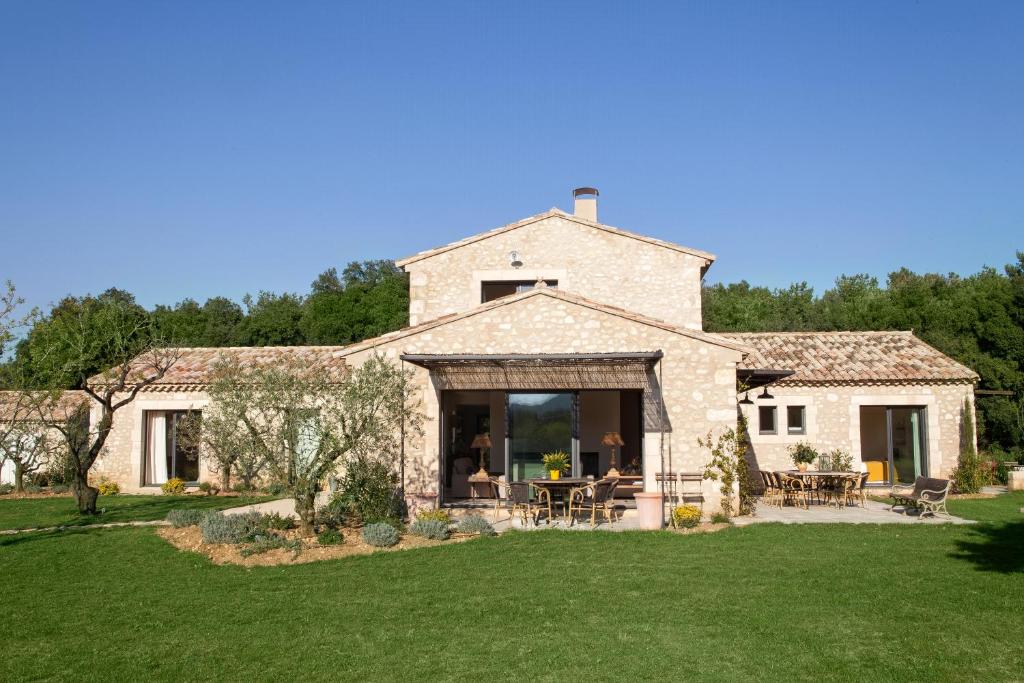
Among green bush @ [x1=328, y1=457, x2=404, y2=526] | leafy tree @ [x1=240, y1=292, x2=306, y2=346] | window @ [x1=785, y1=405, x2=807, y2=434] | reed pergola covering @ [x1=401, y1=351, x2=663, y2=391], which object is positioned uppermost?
leafy tree @ [x1=240, y1=292, x2=306, y2=346]

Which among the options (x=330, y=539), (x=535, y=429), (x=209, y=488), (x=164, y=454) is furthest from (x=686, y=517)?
(x=164, y=454)

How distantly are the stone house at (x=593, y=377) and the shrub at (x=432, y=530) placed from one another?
1.92 m

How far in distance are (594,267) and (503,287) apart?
2206 millimetres

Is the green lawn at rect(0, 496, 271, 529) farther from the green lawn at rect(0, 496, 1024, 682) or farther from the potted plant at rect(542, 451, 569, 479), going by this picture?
the potted plant at rect(542, 451, 569, 479)

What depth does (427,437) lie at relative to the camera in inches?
557

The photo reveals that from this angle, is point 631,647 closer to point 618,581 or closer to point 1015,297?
point 618,581

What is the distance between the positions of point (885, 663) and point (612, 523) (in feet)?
23.0

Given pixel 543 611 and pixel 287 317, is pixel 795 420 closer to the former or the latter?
pixel 543 611

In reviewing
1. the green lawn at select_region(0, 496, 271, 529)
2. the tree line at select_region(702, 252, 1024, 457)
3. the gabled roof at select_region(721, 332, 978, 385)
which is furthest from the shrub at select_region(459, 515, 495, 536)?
the tree line at select_region(702, 252, 1024, 457)

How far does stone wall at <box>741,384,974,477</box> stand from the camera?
19547mm

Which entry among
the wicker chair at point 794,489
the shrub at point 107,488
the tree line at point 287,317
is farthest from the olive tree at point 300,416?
the tree line at point 287,317

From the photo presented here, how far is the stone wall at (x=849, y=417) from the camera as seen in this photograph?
64.1 ft

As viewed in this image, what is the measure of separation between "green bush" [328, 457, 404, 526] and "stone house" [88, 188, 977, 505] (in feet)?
2.11

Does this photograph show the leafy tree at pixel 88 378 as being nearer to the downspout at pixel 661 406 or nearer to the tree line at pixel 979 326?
the downspout at pixel 661 406
